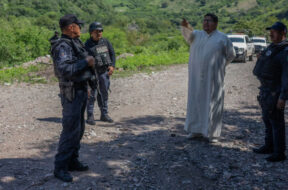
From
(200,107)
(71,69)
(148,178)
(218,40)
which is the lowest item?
(148,178)

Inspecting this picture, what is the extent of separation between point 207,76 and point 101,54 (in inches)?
83.6

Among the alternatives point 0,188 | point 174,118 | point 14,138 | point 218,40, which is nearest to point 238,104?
point 174,118

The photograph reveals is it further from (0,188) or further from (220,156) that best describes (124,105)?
(0,188)

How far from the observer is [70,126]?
3.54 metres

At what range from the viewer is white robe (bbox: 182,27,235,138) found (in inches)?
195

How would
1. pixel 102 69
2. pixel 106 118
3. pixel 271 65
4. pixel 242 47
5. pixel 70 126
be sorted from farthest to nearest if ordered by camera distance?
pixel 242 47
pixel 106 118
pixel 102 69
pixel 271 65
pixel 70 126

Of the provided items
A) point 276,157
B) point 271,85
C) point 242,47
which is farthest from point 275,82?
point 242,47

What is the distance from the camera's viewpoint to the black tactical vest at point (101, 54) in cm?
590

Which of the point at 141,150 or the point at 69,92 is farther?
the point at 141,150

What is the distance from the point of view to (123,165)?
14.1 ft

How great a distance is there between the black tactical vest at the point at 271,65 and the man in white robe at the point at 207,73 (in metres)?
0.82

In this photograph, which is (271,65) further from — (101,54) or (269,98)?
(101,54)

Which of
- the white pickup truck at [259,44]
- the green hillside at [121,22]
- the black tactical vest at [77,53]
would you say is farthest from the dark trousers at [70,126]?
the white pickup truck at [259,44]

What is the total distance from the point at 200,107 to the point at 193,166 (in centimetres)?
112
